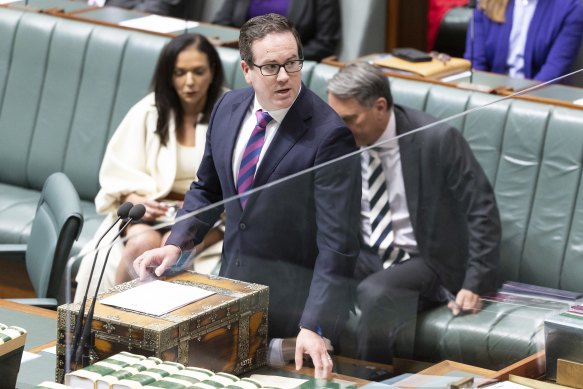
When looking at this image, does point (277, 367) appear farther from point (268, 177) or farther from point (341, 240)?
point (268, 177)

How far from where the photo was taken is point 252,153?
9.10 feet

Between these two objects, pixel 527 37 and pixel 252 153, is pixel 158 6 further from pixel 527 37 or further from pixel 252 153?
pixel 252 153

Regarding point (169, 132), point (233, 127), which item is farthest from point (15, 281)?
point (233, 127)

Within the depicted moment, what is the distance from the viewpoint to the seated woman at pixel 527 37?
4.70 metres

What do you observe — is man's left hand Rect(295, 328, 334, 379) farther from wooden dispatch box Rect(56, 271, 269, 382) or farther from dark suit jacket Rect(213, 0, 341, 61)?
dark suit jacket Rect(213, 0, 341, 61)

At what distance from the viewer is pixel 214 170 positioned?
2869mm

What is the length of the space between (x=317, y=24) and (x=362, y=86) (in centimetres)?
192

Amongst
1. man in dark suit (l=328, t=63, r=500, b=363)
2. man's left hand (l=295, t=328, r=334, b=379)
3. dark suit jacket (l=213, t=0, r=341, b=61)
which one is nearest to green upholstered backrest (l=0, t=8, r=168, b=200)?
dark suit jacket (l=213, t=0, r=341, b=61)

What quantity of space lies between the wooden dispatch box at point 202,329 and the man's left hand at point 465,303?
39cm

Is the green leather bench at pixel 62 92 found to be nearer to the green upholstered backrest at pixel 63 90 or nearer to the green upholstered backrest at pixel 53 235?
the green upholstered backrest at pixel 63 90

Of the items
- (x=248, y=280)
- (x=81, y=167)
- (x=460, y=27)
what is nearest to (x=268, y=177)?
(x=248, y=280)

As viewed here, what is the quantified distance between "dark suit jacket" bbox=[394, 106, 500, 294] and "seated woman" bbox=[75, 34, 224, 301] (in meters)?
1.90

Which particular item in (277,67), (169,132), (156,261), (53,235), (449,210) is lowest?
(53,235)

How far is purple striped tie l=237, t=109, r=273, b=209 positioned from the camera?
2754mm
